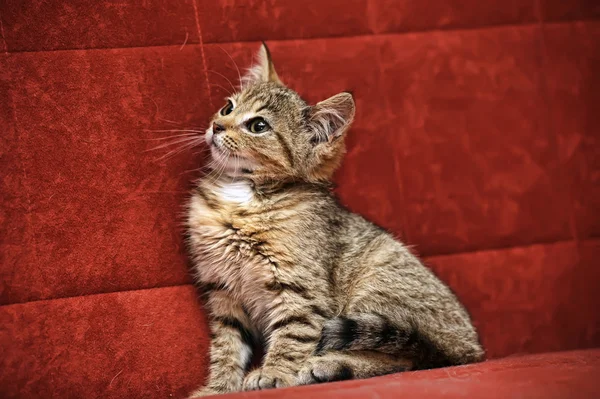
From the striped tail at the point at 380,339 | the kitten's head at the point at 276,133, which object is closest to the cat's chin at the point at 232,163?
the kitten's head at the point at 276,133

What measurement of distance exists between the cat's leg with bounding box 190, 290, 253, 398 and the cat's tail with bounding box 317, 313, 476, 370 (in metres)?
0.36

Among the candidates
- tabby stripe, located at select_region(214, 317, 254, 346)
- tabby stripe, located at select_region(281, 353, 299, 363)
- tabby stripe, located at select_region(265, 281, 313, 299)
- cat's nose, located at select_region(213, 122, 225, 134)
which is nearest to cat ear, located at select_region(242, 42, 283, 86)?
cat's nose, located at select_region(213, 122, 225, 134)

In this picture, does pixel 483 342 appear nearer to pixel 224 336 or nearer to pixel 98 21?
pixel 224 336

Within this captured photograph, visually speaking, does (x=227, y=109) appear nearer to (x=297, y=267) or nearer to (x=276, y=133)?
(x=276, y=133)

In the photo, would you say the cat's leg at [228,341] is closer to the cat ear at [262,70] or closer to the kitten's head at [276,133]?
the kitten's head at [276,133]

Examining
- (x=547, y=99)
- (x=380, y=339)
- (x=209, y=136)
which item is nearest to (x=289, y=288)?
(x=380, y=339)

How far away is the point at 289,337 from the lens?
206cm

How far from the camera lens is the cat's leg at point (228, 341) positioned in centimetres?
217

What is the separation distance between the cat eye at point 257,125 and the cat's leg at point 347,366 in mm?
813

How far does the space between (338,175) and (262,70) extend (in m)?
0.50

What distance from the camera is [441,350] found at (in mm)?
2090

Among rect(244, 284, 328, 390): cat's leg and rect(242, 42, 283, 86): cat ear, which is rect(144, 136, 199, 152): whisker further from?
rect(244, 284, 328, 390): cat's leg

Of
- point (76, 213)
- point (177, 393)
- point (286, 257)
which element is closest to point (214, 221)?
point (286, 257)

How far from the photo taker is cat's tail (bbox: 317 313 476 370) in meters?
1.93
